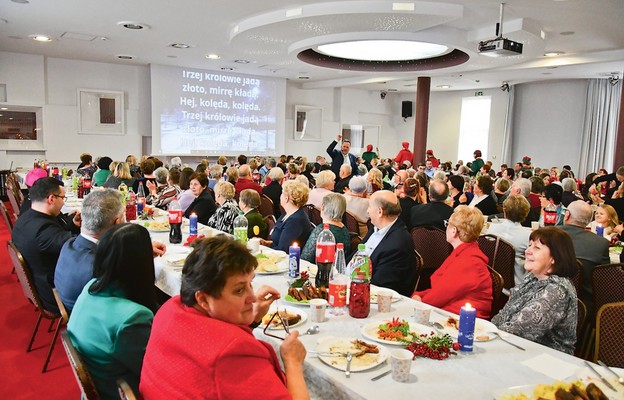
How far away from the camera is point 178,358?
4.23ft

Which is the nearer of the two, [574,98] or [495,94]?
[574,98]

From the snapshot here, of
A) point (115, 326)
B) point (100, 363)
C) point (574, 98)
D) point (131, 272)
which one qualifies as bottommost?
point (100, 363)

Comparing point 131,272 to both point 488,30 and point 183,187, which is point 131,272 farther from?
point 488,30

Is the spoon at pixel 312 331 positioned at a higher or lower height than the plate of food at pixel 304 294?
lower

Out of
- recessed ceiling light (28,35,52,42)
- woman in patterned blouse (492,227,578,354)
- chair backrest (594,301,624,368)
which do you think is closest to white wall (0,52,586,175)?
recessed ceiling light (28,35,52,42)

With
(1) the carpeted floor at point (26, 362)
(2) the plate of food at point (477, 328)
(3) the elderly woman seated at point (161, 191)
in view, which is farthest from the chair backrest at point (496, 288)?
(3) the elderly woman seated at point (161, 191)

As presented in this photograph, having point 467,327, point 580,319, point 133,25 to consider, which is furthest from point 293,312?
point 133,25

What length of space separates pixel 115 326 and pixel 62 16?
25.2 ft

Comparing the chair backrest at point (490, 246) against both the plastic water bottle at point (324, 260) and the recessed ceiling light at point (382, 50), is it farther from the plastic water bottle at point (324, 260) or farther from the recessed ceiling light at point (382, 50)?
the recessed ceiling light at point (382, 50)

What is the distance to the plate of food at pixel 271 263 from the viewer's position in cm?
296

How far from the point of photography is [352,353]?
→ 5.85 feet

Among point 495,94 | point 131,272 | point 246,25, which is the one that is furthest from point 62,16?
point 495,94

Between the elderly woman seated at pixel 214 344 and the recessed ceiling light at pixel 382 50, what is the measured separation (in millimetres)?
8506

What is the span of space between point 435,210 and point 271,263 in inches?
92.7
